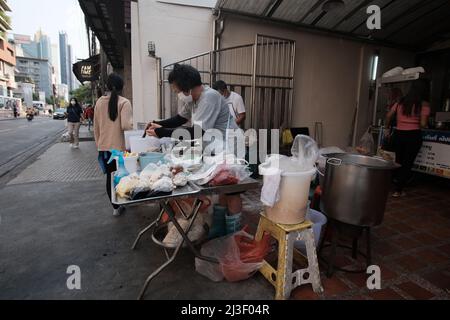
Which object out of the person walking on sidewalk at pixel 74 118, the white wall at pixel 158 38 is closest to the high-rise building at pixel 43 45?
the person walking on sidewalk at pixel 74 118

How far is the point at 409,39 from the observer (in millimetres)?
6559

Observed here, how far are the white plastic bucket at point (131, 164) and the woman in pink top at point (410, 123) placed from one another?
4200mm


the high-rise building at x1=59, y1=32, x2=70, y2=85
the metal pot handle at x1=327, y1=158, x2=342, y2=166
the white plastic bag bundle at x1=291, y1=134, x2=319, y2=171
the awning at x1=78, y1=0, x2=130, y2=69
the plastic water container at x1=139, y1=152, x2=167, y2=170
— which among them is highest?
the high-rise building at x1=59, y1=32, x2=70, y2=85

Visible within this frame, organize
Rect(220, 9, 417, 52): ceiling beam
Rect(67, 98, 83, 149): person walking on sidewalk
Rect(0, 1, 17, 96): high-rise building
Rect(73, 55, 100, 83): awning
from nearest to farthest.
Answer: Rect(220, 9, 417, 52): ceiling beam, Rect(67, 98, 83, 149): person walking on sidewalk, Rect(73, 55, 100, 83): awning, Rect(0, 1, 17, 96): high-rise building

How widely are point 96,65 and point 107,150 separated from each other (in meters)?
10.4

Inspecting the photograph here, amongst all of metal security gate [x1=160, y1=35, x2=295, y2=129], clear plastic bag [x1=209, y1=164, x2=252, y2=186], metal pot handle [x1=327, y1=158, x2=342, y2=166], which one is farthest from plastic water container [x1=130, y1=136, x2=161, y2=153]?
metal security gate [x1=160, y1=35, x2=295, y2=129]

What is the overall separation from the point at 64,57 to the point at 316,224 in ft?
516

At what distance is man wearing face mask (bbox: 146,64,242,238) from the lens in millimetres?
2480

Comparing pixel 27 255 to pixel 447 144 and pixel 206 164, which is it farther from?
pixel 447 144

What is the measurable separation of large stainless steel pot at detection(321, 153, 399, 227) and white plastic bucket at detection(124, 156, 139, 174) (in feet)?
5.44

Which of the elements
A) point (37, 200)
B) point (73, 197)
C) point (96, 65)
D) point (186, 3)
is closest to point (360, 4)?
point (186, 3)

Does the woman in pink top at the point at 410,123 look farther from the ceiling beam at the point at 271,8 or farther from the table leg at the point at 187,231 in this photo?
the table leg at the point at 187,231

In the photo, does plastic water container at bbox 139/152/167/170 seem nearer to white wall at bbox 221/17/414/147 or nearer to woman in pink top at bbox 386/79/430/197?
woman in pink top at bbox 386/79/430/197

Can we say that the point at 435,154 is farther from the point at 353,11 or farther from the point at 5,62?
the point at 5,62
